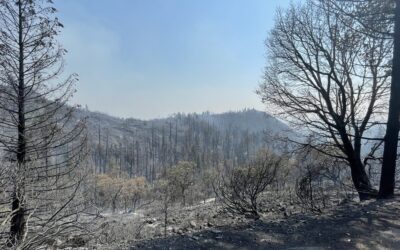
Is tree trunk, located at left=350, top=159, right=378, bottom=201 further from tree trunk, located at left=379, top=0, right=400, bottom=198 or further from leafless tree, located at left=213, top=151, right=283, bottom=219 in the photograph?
leafless tree, located at left=213, top=151, right=283, bottom=219

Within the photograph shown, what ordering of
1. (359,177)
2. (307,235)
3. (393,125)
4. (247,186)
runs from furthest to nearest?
(359,177) < (247,186) < (393,125) < (307,235)

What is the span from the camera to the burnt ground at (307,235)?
7.22m

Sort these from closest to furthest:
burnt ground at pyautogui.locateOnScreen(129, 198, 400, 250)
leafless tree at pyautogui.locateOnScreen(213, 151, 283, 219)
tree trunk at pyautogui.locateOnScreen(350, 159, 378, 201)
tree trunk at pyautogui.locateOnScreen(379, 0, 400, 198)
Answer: burnt ground at pyautogui.locateOnScreen(129, 198, 400, 250)
tree trunk at pyautogui.locateOnScreen(379, 0, 400, 198)
leafless tree at pyautogui.locateOnScreen(213, 151, 283, 219)
tree trunk at pyautogui.locateOnScreen(350, 159, 378, 201)

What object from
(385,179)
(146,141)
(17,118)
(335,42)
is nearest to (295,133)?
(335,42)

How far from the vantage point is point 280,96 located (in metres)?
19.8

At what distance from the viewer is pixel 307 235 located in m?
7.80

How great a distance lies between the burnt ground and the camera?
23.7 ft

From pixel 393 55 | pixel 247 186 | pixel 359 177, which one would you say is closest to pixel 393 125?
pixel 393 55

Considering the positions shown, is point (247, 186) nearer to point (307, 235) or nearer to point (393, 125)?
point (393, 125)

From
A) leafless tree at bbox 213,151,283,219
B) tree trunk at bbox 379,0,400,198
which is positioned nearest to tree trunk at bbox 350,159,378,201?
tree trunk at bbox 379,0,400,198

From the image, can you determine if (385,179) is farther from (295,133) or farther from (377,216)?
(295,133)

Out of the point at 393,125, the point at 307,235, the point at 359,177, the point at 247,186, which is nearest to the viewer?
the point at 307,235

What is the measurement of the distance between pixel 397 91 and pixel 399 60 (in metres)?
0.87

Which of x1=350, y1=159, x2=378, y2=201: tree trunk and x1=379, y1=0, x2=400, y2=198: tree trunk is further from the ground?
x1=379, y1=0, x2=400, y2=198: tree trunk
